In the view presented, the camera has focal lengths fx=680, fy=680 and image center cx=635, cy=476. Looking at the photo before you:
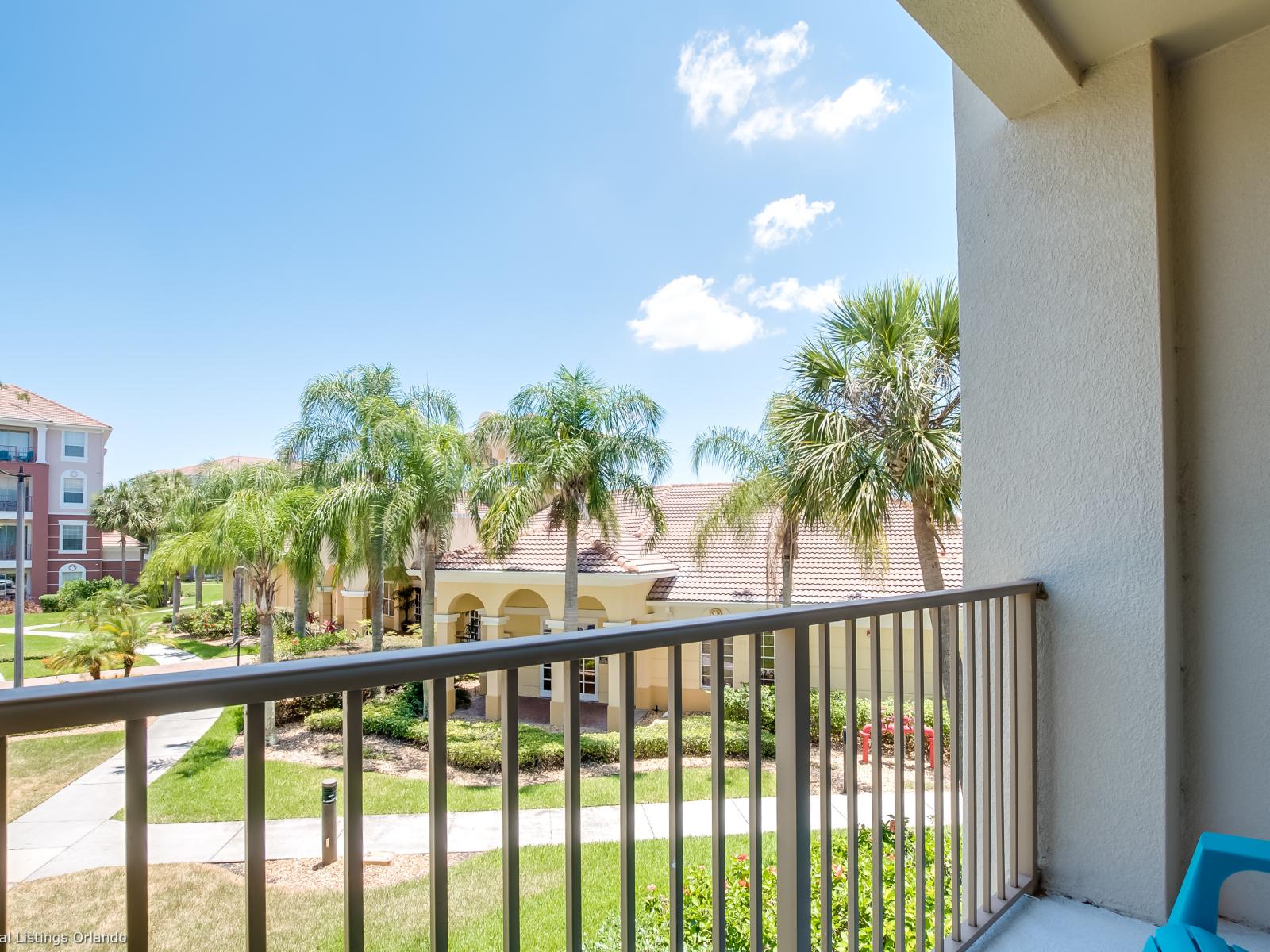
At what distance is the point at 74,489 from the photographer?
25.6 meters

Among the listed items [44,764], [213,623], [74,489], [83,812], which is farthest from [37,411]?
[44,764]

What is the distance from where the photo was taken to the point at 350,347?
38531mm

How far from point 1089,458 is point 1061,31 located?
1160 mm

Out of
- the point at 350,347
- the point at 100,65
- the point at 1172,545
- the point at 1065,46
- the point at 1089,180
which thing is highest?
the point at 100,65

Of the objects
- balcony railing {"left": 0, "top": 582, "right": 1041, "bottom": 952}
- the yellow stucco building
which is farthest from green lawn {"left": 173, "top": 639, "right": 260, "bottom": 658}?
balcony railing {"left": 0, "top": 582, "right": 1041, "bottom": 952}

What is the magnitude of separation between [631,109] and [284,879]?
2932 centimetres

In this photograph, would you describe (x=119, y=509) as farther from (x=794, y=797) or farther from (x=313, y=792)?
(x=794, y=797)

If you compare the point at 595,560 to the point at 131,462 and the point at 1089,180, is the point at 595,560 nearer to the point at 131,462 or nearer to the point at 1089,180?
the point at 1089,180

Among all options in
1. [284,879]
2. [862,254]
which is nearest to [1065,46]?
[284,879]

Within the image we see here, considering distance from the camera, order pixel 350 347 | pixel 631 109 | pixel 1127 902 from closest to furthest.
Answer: pixel 1127 902 → pixel 631 109 → pixel 350 347

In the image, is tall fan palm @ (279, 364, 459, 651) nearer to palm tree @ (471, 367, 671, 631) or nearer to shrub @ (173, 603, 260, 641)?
palm tree @ (471, 367, 671, 631)

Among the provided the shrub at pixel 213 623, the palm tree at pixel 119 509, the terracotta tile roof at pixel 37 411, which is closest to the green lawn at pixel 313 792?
the shrub at pixel 213 623

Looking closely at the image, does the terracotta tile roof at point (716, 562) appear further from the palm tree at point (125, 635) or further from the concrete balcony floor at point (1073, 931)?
the concrete balcony floor at point (1073, 931)

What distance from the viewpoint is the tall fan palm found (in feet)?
39.4
